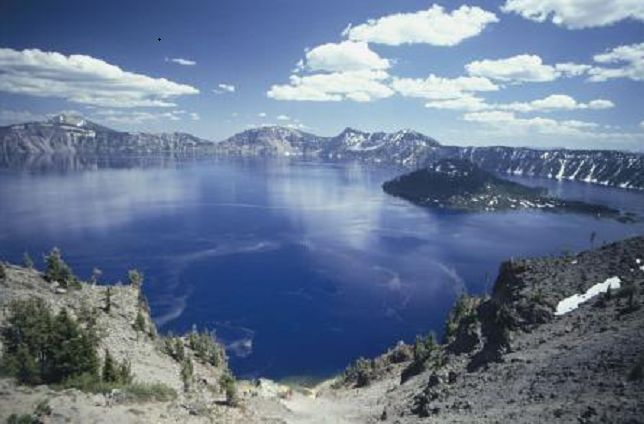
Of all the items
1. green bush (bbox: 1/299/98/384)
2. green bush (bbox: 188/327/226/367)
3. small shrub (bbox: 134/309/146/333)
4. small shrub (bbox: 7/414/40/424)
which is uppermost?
small shrub (bbox: 7/414/40/424)

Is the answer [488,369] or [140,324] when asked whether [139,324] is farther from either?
[488,369]

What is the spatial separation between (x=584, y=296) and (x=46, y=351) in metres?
77.7

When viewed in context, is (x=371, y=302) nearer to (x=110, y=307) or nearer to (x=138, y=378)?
(x=110, y=307)

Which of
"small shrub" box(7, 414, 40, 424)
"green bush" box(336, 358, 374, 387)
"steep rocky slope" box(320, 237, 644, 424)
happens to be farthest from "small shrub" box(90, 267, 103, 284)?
"small shrub" box(7, 414, 40, 424)

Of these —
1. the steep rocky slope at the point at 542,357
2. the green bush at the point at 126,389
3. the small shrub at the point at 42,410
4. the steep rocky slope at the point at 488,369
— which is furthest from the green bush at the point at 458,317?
the small shrub at the point at 42,410

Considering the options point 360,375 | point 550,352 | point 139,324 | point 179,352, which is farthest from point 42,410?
point 360,375

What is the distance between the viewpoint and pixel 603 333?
64938 mm

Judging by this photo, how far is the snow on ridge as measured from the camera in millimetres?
80312

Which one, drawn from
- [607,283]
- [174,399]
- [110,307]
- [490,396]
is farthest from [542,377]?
[110,307]

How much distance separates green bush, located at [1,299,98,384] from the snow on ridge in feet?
223

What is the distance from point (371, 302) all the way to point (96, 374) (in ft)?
427

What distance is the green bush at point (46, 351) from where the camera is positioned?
2421 inches

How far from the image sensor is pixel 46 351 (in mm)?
66125

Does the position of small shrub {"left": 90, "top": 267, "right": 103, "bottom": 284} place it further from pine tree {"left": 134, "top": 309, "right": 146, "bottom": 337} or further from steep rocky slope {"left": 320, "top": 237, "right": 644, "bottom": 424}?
steep rocky slope {"left": 320, "top": 237, "right": 644, "bottom": 424}
